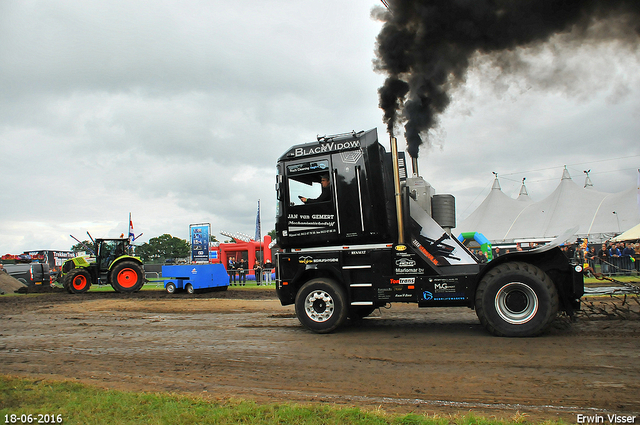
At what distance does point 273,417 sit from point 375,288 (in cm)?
394

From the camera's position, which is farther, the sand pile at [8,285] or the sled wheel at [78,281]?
the sand pile at [8,285]

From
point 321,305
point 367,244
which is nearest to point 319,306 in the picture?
point 321,305

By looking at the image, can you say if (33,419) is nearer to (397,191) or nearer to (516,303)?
(397,191)

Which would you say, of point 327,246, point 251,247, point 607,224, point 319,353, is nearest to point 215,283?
point 251,247

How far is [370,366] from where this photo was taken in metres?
5.14

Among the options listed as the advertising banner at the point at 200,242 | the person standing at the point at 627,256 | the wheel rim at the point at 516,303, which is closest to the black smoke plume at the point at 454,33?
the wheel rim at the point at 516,303

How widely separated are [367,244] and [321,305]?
1.33 m

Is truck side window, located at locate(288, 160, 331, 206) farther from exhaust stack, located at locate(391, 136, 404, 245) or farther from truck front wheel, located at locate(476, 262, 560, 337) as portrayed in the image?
truck front wheel, located at locate(476, 262, 560, 337)

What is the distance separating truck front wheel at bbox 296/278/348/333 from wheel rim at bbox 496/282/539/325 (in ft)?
8.08

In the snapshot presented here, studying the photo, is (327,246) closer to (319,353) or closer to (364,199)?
(364,199)

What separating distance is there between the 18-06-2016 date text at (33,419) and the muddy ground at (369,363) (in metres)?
0.99

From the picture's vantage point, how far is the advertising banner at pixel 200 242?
26719 millimetres

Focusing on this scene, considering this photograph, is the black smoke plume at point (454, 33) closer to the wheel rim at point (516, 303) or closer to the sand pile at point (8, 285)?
the wheel rim at point (516, 303)

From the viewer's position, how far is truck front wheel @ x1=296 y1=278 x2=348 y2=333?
282 inches
